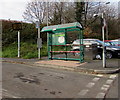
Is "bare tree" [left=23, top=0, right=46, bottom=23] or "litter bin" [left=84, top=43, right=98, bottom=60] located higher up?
"bare tree" [left=23, top=0, right=46, bottom=23]

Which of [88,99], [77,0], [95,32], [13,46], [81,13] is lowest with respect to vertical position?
[88,99]

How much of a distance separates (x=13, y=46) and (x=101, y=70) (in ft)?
47.6

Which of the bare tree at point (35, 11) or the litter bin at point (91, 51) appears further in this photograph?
the bare tree at point (35, 11)

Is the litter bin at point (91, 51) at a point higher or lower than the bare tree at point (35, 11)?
lower

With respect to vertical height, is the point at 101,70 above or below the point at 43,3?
below

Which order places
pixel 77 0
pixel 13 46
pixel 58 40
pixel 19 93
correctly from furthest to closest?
pixel 77 0 → pixel 13 46 → pixel 58 40 → pixel 19 93

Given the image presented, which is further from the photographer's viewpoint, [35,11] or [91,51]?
[35,11]

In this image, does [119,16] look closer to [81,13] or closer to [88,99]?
[81,13]

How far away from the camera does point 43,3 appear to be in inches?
1332

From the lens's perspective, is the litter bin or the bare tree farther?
the bare tree

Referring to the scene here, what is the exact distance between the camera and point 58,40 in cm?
1097

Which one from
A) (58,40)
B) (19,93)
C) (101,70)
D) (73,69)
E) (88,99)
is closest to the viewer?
(88,99)

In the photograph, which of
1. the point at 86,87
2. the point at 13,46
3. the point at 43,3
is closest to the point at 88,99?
the point at 86,87

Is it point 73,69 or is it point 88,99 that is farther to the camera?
point 73,69
